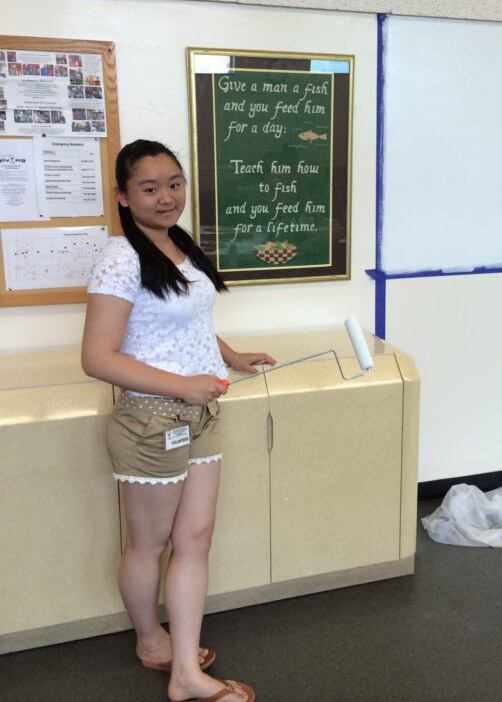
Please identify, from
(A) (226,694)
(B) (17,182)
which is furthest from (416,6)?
(A) (226,694)

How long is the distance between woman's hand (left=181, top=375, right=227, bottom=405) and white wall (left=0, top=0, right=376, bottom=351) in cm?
88

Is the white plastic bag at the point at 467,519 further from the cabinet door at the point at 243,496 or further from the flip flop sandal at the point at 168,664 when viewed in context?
the flip flop sandal at the point at 168,664

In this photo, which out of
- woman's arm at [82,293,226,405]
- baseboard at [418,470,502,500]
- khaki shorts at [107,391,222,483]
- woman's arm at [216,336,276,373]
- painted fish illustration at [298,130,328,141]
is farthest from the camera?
baseboard at [418,470,502,500]

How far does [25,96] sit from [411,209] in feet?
4.88

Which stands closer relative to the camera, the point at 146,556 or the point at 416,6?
the point at 146,556

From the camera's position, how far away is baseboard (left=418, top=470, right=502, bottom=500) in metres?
2.87

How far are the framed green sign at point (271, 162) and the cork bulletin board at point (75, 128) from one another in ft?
0.93

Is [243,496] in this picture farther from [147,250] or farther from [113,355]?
→ [147,250]

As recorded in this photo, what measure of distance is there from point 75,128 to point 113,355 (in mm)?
1028

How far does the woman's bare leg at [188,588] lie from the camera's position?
172cm

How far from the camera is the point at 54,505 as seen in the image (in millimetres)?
1924

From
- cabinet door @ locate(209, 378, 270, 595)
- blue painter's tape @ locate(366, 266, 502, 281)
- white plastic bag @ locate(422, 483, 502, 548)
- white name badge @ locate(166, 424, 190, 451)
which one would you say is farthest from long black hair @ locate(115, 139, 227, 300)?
white plastic bag @ locate(422, 483, 502, 548)

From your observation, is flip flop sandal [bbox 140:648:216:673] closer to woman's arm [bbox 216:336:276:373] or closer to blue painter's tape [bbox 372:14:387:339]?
woman's arm [bbox 216:336:276:373]

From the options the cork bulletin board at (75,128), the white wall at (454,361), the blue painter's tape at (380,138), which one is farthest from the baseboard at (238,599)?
the blue painter's tape at (380,138)
